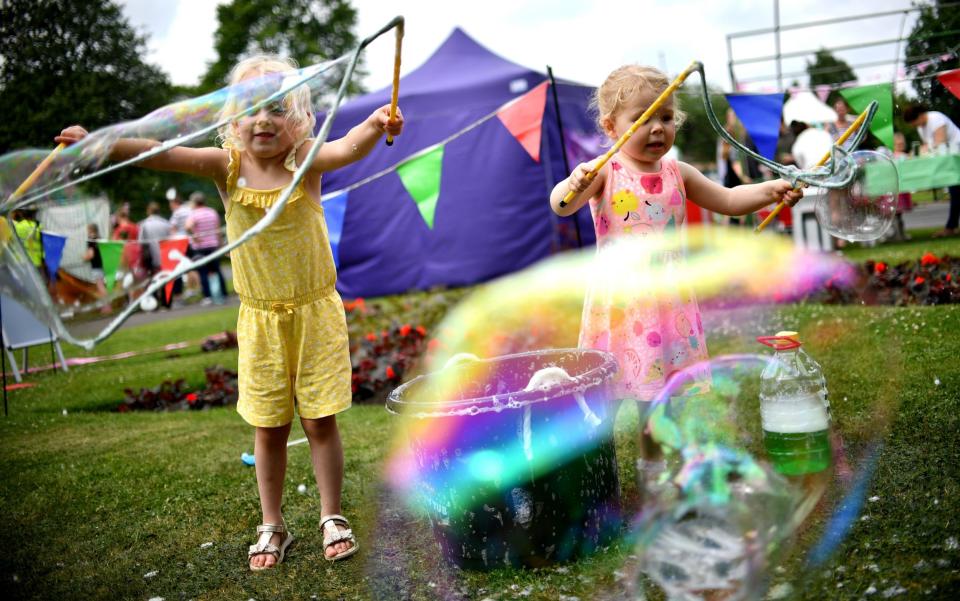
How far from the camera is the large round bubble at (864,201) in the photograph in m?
2.69

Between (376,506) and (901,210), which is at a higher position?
(901,210)

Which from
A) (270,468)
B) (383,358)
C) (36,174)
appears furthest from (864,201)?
(383,358)

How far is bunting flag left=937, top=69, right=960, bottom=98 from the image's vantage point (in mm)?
3762

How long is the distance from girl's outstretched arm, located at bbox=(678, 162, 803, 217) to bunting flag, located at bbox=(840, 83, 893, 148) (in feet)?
6.13

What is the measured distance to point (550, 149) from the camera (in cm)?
953

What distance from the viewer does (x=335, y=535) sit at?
109 inches

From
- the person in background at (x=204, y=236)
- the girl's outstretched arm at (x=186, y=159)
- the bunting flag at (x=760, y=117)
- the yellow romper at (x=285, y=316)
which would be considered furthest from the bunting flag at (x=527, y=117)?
the girl's outstretched arm at (x=186, y=159)

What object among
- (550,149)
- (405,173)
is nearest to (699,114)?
(550,149)

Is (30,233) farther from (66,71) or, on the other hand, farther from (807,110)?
(66,71)

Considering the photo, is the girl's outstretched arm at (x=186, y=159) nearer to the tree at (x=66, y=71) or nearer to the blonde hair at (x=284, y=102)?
the blonde hair at (x=284, y=102)

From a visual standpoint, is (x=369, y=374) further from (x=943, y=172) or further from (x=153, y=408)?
(x=943, y=172)

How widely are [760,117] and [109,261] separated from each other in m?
4.00

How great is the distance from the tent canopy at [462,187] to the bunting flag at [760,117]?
402 centimetres

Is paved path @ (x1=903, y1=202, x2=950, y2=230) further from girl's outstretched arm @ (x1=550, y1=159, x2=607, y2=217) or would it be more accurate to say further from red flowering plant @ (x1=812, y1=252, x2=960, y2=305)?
girl's outstretched arm @ (x1=550, y1=159, x2=607, y2=217)
